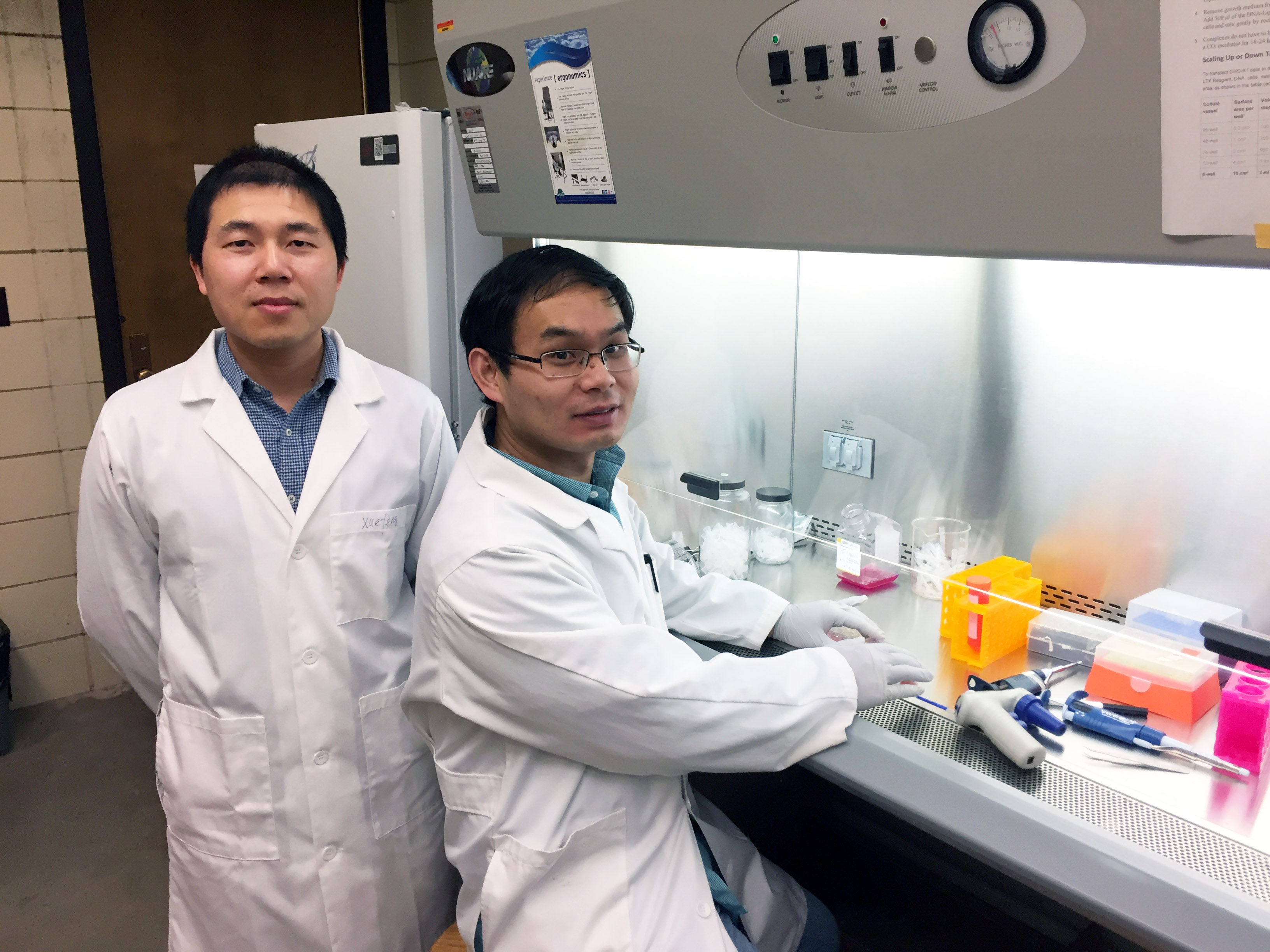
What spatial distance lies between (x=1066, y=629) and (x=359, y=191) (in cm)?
171

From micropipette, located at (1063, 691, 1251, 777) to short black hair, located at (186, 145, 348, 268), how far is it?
4.14 feet

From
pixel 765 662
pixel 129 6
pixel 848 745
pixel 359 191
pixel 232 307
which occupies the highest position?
pixel 129 6

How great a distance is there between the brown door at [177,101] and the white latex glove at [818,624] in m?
2.31

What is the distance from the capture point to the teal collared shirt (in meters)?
1.24

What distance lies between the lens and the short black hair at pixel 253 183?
4.60 feet

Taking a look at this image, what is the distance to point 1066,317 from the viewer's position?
1515mm

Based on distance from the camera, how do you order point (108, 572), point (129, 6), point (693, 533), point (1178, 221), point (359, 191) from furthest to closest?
point (129, 6)
point (359, 191)
point (693, 533)
point (108, 572)
point (1178, 221)

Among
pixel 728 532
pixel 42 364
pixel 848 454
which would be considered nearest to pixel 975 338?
pixel 848 454

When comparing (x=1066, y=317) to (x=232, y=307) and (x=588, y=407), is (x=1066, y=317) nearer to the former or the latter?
(x=588, y=407)

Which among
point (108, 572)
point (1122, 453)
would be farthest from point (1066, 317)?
point (108, 572)

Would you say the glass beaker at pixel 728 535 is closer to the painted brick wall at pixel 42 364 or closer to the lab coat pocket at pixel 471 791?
the lab coat pocket at pixel 471 791

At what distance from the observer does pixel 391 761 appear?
1.46 meters

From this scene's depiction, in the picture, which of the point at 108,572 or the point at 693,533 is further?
the point at 693,533

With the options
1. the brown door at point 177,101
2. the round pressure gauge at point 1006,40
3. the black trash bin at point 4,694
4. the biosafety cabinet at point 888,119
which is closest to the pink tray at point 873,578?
the biosafety cabinet at point 888,119
